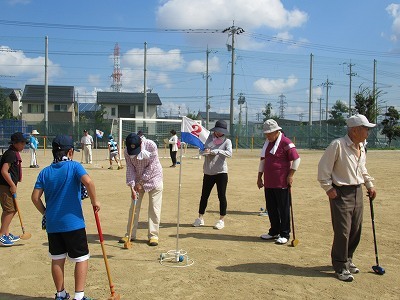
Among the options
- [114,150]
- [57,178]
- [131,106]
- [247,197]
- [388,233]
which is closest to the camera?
[57,178]

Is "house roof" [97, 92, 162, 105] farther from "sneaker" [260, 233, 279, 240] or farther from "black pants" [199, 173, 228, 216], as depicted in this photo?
"sneaker" [260, 233, 279, 240]

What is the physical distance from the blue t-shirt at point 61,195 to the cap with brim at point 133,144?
2.06m

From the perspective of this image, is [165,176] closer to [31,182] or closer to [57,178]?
[31,182]

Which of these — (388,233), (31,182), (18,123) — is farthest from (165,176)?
(18,123)

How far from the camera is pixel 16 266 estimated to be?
5.31 metres

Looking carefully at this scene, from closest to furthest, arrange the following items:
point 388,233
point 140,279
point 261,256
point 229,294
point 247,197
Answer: point 229,294, point 140,279, point 261,256, point 388,233, point 247,197

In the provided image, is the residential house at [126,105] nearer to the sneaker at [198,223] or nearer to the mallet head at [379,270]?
the sneaker at [198,223]

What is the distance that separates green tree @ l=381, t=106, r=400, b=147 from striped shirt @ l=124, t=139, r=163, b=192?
43093 mm

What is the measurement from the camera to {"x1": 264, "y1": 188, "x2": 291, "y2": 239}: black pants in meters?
6.44

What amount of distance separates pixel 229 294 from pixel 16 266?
9.39ft

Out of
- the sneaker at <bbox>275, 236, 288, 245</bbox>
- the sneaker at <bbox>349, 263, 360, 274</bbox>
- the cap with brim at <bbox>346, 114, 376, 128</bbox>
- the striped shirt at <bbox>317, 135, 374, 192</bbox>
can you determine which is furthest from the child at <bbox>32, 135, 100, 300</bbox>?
the sneaker at <bbox>275, 236, 288, 245</bbox>

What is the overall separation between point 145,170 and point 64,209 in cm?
246

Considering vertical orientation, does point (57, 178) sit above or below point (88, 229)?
above

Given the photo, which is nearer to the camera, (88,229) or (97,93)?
(88,229)
